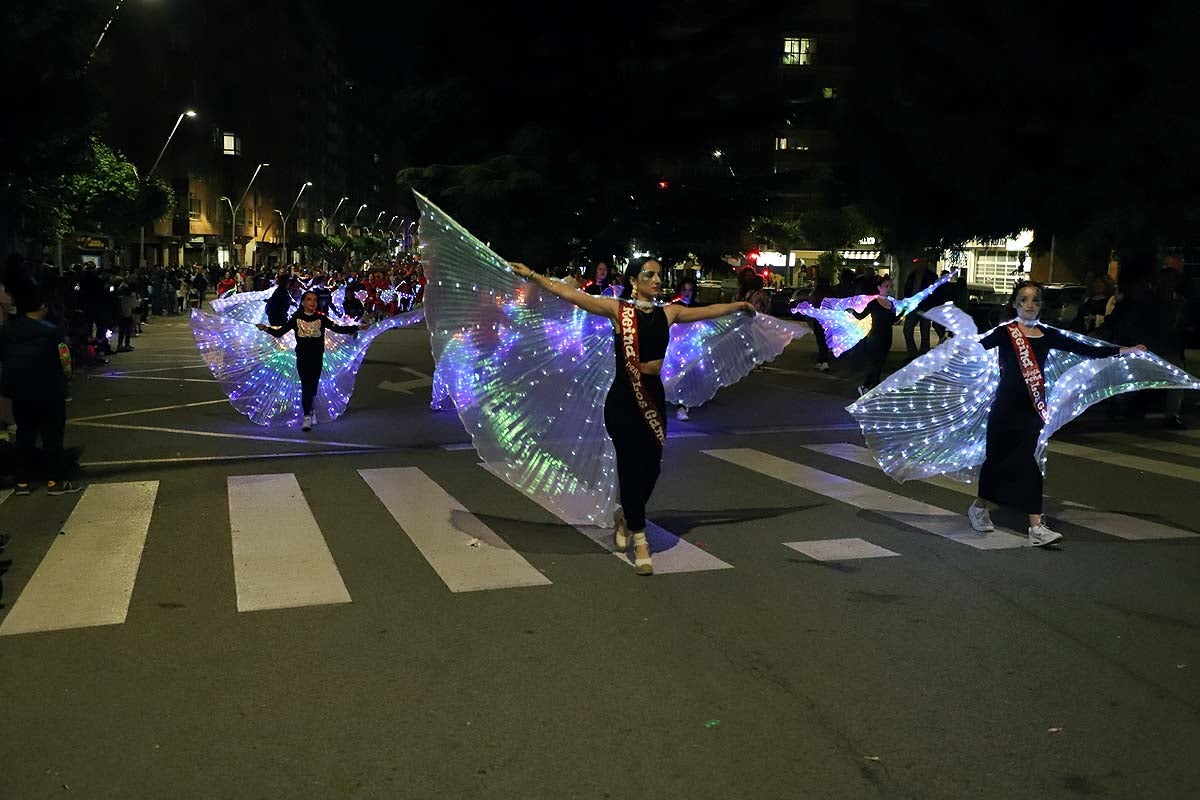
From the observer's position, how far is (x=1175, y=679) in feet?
16.4

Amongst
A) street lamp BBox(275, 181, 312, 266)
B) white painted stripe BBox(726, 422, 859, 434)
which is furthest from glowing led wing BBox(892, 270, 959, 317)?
street lamp BBox(275, 181, 312, 266)

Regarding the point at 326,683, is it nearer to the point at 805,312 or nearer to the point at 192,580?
the point at 192,580

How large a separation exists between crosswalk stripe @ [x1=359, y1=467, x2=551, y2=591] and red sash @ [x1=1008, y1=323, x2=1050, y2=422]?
3.51 metres

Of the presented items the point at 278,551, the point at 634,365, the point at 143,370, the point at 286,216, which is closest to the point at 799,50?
the point at 286,216

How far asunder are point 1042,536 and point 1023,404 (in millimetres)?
884

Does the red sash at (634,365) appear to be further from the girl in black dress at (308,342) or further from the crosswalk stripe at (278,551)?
the girl in black dress at (308,342)

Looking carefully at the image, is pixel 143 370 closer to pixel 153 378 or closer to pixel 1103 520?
pixel 153 378

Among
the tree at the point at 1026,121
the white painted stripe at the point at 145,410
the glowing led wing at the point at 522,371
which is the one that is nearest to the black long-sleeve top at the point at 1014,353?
the glowing led wing at the point at 522,371

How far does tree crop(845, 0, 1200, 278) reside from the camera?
16.2 metres

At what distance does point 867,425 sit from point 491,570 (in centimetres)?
316

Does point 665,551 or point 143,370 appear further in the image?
point 143,370

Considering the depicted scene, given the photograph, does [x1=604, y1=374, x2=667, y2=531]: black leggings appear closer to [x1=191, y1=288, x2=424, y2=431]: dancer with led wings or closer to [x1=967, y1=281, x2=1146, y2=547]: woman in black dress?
[x1=967, y1=281, x2=1146, y2=547]: woman in black dress

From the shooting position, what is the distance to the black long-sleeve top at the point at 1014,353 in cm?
757

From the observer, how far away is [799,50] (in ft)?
296
